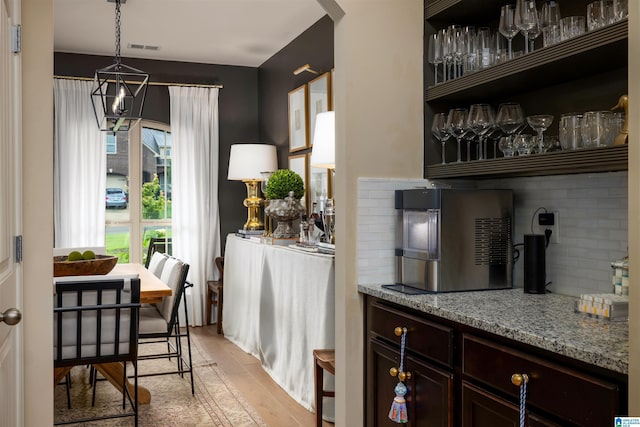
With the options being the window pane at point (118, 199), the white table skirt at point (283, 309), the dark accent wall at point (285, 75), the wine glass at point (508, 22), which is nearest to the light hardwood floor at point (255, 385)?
the white table skirt at point (283, 309)

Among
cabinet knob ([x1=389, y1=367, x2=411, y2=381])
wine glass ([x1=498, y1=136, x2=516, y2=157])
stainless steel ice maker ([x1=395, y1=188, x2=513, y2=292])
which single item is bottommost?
cabinet knob ([x1=389, y1=367, x2=411, y2=381])

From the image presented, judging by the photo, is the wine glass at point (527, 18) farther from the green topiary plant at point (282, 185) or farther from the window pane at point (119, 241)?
the window pane at point (119, 241)

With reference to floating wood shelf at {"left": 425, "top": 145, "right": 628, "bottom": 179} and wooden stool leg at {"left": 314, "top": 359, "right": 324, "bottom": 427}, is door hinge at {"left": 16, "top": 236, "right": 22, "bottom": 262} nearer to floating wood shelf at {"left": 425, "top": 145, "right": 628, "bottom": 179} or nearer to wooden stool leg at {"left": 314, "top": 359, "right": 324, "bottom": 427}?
wooden stool leg at {"left": 314, "top": 359, "right": 324, "bottom": 427}

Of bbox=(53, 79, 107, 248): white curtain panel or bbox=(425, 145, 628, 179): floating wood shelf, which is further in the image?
bbox=(53, 79, 107, 248): white curtain panel

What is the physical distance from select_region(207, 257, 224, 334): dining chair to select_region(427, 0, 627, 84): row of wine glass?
3.60m

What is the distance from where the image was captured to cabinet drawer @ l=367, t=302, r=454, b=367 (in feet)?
6.81

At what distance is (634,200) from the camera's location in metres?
1.36

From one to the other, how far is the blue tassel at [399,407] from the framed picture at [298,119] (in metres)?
3.03

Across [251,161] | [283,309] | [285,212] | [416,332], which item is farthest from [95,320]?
[251,161]

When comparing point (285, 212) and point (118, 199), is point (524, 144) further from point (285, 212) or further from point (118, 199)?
point (118, 199)

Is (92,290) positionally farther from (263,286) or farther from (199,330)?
(199,330)

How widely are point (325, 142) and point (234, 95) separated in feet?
9.86

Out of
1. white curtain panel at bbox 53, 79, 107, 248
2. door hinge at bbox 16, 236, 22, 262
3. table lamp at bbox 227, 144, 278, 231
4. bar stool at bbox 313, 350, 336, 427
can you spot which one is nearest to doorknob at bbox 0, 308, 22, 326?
door hinge at bbox 16, 236, 22, 262

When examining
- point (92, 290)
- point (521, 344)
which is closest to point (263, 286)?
point (92, 290)
